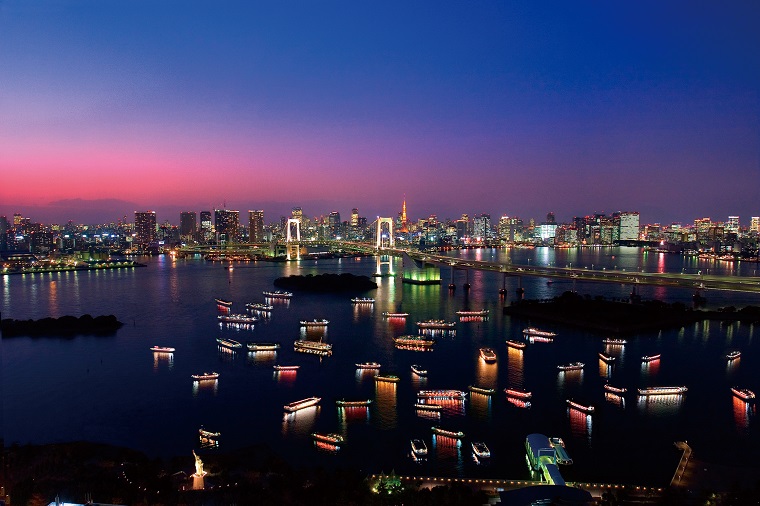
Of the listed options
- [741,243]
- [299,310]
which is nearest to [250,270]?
[299,310]

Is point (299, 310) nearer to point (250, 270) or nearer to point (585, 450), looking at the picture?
point (585, 450)

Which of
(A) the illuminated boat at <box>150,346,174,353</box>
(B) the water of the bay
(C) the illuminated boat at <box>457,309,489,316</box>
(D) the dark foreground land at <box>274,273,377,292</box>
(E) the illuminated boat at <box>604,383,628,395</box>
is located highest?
(D) the dark foreground land at <box>274,273,377,292</box>

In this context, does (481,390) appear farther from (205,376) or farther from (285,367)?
(205,376)

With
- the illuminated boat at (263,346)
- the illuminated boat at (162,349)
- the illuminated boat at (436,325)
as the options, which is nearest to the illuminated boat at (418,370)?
the illuminated boat at (263,346)

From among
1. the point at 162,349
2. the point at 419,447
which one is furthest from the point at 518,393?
the point at 162,349

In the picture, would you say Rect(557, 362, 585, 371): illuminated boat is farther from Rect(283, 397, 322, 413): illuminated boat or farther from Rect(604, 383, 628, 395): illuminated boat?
Rect(283, 397, 322, 413): illuminated boat

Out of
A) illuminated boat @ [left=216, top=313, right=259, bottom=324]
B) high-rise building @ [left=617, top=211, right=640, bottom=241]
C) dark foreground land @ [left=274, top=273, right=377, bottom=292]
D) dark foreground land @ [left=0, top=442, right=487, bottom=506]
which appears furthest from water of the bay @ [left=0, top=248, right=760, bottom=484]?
high-rise building @ [left=617, top=211, right=640, bottom=241]

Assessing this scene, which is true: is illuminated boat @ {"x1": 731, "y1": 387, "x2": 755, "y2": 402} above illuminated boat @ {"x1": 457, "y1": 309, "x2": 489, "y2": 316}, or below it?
below
